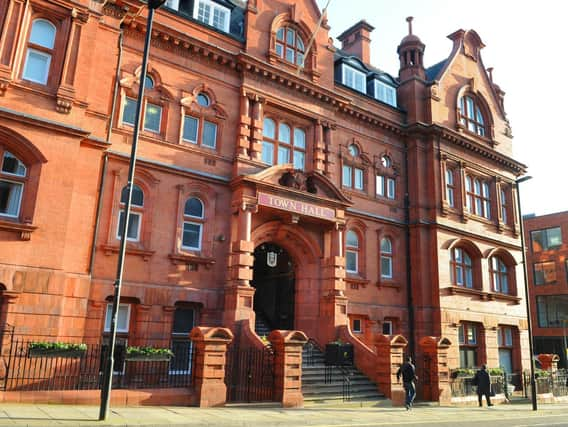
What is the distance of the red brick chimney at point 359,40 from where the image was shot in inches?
1325

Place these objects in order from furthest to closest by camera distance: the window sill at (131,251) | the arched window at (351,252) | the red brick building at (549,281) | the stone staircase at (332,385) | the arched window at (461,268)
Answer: the red brick building at (549,281), the arched window at (461,268), the arched window at (351,252), the stone staircase at (332,385), the window sill at (131,251)

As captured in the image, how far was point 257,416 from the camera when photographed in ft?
42.7

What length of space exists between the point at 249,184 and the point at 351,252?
714 cm

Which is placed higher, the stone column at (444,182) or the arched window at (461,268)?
the stone column at (444,182)

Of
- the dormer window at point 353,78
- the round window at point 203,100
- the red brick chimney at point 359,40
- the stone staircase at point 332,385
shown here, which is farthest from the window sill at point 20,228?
the red brick chimney at point 359,40

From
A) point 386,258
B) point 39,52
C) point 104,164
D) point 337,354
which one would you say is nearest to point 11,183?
point 104,164

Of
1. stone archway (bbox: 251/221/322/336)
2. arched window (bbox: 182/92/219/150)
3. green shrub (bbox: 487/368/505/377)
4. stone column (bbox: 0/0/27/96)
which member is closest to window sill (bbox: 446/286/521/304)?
green shrub (bbox: 487/368/505/377)

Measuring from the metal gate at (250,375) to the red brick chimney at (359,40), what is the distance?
2325 centimetres

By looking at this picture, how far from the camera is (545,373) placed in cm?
2653

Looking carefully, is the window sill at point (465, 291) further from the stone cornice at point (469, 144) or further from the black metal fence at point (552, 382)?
the stone cornice at point (469, 144)

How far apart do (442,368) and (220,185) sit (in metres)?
11.6

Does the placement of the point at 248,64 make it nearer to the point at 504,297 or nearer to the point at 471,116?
the point at 471,116

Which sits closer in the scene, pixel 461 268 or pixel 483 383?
pixel 483 383

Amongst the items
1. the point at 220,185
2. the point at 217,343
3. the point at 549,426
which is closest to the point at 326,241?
the point at 220,185
